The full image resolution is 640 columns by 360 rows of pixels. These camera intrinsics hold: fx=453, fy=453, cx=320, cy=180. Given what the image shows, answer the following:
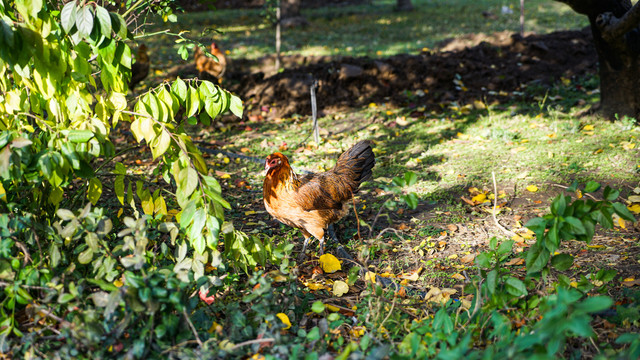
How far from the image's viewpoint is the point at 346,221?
14.9 feet

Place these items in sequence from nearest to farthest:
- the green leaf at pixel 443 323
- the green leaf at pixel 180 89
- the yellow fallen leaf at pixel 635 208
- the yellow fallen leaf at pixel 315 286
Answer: the green leaf at pixel 443 323, the green leaf at pixel 180 89, the yellow fallen leaf at pixel 315 286, the yellow fallen leaf at pixel 635 208

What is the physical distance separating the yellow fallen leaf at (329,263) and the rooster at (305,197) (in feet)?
1.00

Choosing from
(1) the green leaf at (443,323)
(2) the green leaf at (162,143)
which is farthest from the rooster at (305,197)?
(1) the green leaf at (443,323)

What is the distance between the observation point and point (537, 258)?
2186mm

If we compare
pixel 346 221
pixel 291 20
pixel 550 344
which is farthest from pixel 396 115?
pixel 291 20

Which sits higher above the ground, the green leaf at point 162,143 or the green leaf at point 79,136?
the green leaf at point 79,136

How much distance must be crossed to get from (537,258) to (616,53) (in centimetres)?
502

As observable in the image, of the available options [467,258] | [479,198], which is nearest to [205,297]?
[467,258]

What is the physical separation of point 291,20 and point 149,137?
1385 centimetres

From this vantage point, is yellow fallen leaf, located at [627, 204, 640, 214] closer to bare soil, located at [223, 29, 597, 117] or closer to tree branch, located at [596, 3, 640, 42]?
tree branch, located at [596, 3, 640, 42]

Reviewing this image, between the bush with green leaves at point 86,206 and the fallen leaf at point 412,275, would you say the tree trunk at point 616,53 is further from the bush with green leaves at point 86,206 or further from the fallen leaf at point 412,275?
the bush with green leaves at point 86,206

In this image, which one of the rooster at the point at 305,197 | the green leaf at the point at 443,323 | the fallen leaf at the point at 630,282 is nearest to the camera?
the green leaf at the point at 443,323

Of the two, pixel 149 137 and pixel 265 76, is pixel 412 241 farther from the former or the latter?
pixel 265 76

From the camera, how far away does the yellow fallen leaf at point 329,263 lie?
3494 mm
